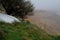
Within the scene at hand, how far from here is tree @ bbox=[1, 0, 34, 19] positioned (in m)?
9.36

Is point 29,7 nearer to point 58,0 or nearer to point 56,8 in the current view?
point 56,8

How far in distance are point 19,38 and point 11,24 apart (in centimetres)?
109

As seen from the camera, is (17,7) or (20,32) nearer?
(20,32)

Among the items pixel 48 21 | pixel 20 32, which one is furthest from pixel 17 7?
pixel 48 21

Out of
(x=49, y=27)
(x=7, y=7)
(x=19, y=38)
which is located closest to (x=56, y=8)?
(x=49, y=27)

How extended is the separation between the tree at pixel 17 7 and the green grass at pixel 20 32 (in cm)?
91

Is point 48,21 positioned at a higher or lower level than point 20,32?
higher

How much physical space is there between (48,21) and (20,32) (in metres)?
3.68

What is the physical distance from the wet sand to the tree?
95 cm

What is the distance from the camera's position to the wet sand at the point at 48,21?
10.3 metres

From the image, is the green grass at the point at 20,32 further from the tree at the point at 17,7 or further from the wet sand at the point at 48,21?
the wet sand at the point at 48,21

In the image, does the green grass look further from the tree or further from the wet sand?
the wet sand

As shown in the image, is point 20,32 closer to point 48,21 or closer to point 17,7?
point 17,7

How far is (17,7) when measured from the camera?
9438 mm
